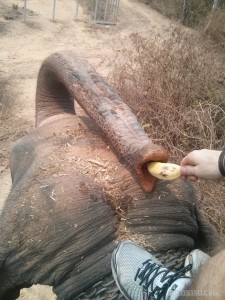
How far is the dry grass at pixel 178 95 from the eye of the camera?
17.0 ft

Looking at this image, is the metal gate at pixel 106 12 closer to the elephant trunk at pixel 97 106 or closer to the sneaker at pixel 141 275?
the elephant trunk at pixel 97 106

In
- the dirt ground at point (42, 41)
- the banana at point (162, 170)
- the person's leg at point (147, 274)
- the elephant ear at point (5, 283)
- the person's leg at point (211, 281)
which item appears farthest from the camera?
the dirt ground at point (42, 41)

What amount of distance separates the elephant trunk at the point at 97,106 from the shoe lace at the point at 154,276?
393 mm

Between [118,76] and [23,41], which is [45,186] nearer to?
[118,76]

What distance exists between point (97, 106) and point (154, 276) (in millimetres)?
1000

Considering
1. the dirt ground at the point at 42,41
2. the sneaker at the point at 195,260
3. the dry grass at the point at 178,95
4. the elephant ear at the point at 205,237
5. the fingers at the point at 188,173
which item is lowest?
the dirt ground at the point at 42,41

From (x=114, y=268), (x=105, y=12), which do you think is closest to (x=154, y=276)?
(x=114, y=268)

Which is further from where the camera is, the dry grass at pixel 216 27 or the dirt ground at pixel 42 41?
the dry grass at pixel 216 27

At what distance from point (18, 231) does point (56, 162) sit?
0.43m

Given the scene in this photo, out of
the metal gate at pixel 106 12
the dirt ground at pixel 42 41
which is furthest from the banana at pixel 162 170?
the metal gate at pixel 106 12

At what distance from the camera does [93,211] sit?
2.21 meters

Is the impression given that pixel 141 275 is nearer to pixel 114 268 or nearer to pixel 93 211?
pixel 114 268

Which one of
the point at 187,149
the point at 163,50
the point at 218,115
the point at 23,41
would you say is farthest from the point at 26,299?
the point at 23,41

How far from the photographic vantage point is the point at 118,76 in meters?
6.31
